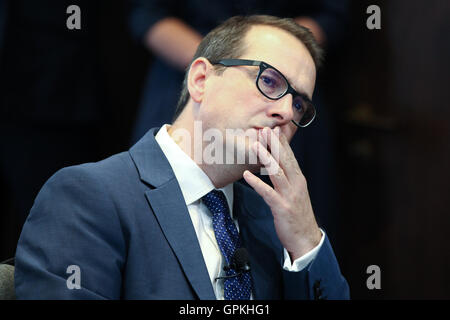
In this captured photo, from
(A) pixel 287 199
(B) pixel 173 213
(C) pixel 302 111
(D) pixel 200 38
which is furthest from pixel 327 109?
(B) pixel 173 213

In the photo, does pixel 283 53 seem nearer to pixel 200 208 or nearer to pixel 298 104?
pixel 298 104

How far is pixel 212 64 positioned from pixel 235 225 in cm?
40

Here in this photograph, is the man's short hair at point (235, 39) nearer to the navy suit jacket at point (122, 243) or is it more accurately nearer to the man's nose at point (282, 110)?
the man's nose at point (282, 110)

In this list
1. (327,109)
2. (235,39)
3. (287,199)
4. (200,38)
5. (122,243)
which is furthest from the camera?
(327,109)

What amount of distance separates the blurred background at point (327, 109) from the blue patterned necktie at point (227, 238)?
2.57 feet

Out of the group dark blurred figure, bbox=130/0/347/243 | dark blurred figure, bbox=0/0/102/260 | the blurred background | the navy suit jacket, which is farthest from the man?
dark blurred figure, bbox=0/0/102/260

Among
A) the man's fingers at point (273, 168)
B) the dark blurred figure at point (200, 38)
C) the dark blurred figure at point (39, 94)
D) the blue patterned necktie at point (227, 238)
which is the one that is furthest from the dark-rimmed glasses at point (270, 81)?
the dark blurred figure at point (39, 94)

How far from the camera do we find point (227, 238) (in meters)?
1.46

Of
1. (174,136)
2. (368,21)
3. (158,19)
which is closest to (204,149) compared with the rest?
(174,136)

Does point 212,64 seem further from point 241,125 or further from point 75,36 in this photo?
point 75,36

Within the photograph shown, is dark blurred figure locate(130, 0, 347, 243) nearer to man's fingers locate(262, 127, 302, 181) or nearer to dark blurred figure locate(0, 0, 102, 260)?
dark blurred figure locate(0, 0, 102, 260)

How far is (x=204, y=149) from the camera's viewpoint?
1.48 m

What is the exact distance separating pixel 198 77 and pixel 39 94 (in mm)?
1025
